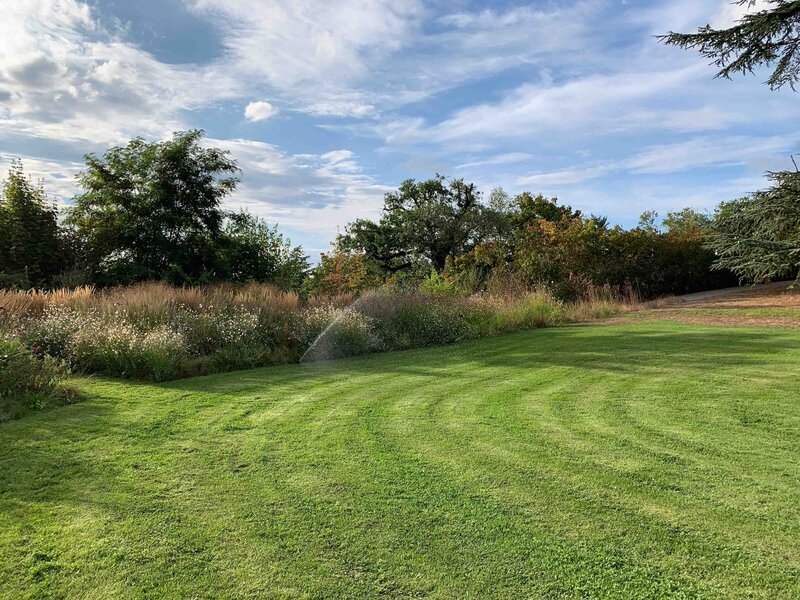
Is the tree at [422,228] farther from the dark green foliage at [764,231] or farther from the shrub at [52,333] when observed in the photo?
the shrub at [52,333]

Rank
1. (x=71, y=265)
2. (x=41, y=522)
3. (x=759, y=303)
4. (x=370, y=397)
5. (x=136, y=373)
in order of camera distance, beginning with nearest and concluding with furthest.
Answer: (x=41, y=522)
(x=370, y=397)
(x=136, y=373)
(x=71, y=265)
(x=759, y=303)

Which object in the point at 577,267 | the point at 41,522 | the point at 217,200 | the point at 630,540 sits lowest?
the point at 630,540

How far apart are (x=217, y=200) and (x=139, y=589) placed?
14074 millimetres

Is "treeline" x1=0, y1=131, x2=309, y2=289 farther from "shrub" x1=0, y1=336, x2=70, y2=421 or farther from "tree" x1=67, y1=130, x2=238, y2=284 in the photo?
"shrub" x1=0, y1=336, x2=70, y2=421

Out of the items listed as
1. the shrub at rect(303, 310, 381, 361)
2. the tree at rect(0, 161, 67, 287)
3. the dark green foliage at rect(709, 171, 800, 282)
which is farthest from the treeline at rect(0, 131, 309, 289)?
the dark green foliage at rect(709, 171, 800, 282)

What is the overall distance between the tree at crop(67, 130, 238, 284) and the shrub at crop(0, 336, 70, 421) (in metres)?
7.69

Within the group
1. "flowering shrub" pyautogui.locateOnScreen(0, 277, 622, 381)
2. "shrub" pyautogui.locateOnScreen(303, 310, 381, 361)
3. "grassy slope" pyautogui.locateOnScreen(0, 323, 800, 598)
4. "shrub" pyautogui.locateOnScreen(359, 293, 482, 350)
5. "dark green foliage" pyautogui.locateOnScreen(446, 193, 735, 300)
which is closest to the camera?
"grassy slope" pyautogui.locateOnScreen(0, 323, 800, 598)

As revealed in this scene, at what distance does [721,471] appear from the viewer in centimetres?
304

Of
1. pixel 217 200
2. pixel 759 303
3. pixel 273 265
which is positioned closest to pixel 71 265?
pixel 217 200

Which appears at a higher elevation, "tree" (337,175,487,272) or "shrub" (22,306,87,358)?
"tree" (337,175,487,272)

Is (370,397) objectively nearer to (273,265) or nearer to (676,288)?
(273,265)

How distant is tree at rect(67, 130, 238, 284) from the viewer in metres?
13.2

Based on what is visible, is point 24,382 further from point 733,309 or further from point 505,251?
point 505,251

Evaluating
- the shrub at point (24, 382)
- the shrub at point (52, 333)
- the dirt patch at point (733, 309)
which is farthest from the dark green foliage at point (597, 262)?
the shrub at point (24, 382)
